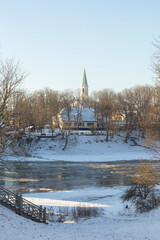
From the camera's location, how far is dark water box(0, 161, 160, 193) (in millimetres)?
32638

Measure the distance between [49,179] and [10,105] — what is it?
20.3 metres

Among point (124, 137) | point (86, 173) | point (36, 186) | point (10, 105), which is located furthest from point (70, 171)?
point (124, 137)

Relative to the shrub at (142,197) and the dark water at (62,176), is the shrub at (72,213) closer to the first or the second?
the shrub at (142,197)

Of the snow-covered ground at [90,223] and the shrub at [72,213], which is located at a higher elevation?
the snow-covered ground at [90,223]

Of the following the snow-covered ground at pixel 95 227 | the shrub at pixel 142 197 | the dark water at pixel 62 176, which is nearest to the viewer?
the snow-covered ground at pixel 95 227

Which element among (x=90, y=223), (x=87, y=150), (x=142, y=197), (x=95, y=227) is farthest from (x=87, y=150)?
(x=95, y=227)

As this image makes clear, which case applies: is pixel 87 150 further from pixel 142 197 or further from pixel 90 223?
pixel 90 223

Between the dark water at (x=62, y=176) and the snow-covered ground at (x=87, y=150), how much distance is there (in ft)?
23.5

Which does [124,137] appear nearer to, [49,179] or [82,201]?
[49,179]

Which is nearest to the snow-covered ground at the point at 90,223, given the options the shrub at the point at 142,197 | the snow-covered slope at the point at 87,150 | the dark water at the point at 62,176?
the shrub at the point at 142,197

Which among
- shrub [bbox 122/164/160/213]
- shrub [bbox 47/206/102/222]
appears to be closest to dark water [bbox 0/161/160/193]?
shrub [bbox 47/206/102/222]

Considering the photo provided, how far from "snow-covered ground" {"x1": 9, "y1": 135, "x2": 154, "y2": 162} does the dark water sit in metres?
7.15

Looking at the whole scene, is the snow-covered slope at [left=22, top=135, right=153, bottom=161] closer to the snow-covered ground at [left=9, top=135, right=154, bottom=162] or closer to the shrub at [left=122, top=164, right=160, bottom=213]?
the snow-covered ground at [left=9, top=135, right=154, bottom=162]

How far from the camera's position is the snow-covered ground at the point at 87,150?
57.7m
